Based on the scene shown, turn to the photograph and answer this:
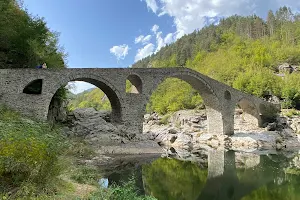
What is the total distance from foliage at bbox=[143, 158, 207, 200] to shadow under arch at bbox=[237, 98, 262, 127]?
20838 millimetres

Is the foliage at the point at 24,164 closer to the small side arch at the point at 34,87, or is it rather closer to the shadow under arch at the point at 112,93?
the small side arch at the point at 34,87

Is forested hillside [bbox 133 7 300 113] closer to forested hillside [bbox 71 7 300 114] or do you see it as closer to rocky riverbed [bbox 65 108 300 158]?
forested hillside [bbox 71 7 300 114]

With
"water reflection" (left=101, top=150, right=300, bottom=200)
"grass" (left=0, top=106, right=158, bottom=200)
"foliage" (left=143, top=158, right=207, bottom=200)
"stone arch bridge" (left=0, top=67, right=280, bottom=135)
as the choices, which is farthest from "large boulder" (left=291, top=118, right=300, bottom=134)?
"grass" (left=0, top=106, right=158, bottom=200)

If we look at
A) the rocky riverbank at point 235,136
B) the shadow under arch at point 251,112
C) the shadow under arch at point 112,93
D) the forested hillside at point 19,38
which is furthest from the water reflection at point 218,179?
the shadow under arch at point 251,112

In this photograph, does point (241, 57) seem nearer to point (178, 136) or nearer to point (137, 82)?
point (178, 136)

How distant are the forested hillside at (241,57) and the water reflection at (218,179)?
2535cm

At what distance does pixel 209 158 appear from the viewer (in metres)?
18.5

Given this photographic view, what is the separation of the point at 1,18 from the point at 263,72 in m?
38.1

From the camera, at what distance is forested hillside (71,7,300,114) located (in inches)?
1602

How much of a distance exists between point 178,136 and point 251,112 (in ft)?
46.7

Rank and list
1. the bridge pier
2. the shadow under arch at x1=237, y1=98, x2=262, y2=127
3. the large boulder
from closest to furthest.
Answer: the bridge pier, the large boulder, the shadow under arch at x1=237, y1=98, x2=262, y2=127

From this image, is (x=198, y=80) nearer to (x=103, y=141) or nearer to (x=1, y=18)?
(x=103, y=141)

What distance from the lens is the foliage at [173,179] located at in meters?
9.96

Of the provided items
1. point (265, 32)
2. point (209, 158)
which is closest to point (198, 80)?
point (209, 158)
